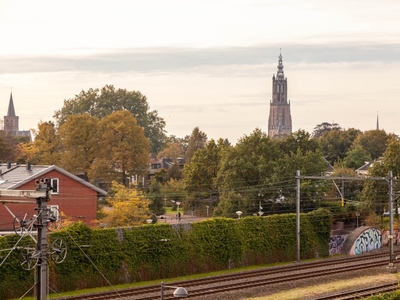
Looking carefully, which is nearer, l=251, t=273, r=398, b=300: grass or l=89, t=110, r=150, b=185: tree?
l=251, t=273, r=398, b=300: grass

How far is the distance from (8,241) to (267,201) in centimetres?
3993

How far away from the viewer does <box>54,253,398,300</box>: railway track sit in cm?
3816

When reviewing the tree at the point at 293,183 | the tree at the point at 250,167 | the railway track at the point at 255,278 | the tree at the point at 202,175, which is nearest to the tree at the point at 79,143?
the tree at the point at 202,175

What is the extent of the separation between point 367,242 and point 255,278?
1822 centimetres

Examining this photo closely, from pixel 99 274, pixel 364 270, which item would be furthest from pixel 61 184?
pixel 364 270

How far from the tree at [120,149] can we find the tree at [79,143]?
86 cm

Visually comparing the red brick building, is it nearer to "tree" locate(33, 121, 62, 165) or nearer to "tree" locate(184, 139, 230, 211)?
"tree" locate(184, 139, 230, 211)

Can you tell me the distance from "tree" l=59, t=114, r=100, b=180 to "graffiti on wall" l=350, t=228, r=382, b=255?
117 feet

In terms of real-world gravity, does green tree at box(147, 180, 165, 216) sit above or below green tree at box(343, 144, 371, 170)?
below

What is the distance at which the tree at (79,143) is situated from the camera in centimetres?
8544

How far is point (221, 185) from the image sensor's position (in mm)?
79375

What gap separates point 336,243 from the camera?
5828 cm

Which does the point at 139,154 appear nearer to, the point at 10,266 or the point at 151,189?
the point at 151,189

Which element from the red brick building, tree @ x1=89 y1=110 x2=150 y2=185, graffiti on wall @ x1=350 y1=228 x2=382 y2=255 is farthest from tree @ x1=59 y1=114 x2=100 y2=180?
graffiti on wall @ x1=350 y1=228 x2=382 y2=255
